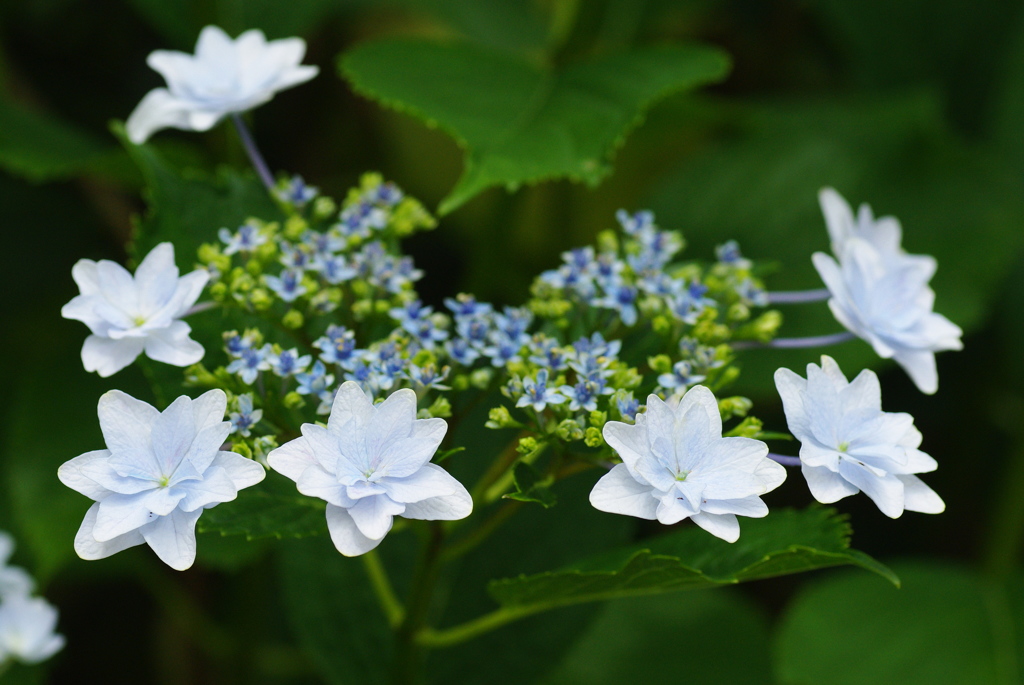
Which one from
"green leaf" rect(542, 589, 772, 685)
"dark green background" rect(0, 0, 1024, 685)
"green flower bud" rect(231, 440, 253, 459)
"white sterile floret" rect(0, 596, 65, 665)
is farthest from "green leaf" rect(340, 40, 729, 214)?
"green leaf" rect(542, 589, 772, 685)

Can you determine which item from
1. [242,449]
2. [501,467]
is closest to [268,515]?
[242,449]

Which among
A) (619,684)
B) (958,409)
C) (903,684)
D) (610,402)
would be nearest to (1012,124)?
(958,409)

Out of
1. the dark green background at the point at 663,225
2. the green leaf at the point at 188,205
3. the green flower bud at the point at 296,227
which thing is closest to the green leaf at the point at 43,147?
the dark green background at the point at 663,225

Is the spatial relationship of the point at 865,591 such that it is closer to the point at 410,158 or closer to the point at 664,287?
the point at 664,287

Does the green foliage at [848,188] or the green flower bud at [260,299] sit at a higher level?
the green flower bud at [260,299]

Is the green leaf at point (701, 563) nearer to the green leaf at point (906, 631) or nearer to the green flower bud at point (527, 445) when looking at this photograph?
the green flower bud at point (527, 445)

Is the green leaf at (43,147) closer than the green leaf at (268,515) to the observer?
No
